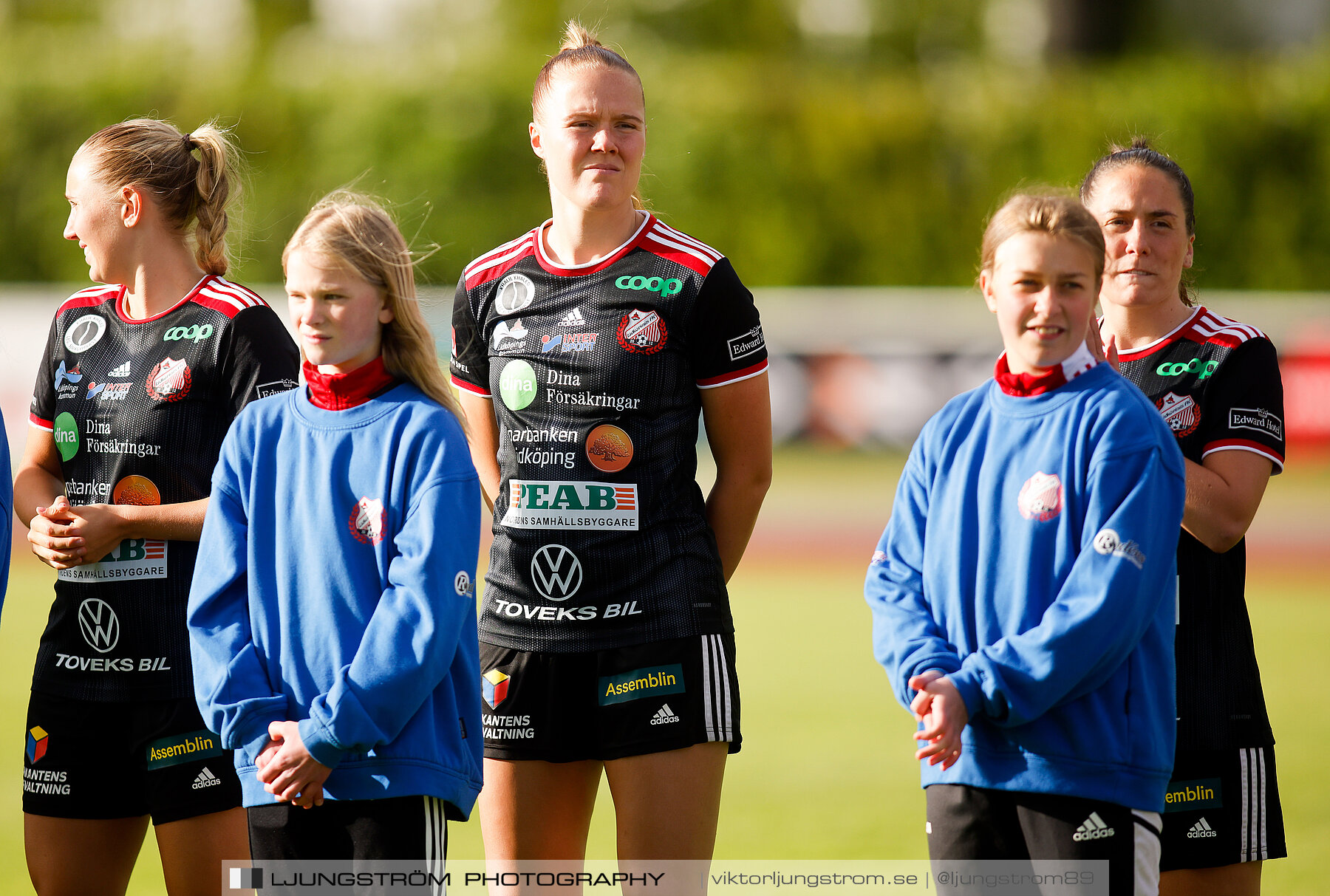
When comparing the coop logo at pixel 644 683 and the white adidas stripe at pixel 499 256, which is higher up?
the white adidas stripe at pixel 499 256

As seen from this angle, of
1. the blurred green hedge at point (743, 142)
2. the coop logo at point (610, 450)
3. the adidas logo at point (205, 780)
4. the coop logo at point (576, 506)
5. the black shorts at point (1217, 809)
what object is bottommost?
the black shorts at point (1217, 809)

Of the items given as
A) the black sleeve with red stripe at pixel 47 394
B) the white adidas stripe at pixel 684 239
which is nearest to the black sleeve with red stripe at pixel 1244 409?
the white adidas stripe at pixel 684 239

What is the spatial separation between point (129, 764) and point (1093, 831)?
6.94ft

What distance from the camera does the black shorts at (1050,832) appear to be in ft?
8.16

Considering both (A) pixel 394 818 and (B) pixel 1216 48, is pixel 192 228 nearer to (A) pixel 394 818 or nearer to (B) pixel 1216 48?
(A) pixel 394 818

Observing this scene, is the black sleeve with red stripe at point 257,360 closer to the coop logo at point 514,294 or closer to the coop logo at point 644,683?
the coop logo at point 514,294

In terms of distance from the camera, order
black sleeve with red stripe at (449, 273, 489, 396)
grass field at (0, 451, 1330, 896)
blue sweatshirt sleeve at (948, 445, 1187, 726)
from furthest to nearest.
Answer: grass field at (0, 451, 1330, 896) → black sleeve with red stripe at (449, 273, 489, 396) → blue sweatshirt sleeve at (948, 445, 1187, 726)

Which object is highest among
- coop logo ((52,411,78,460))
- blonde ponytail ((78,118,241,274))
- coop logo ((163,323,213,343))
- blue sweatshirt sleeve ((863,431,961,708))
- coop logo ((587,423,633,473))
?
blonde ponytail ((78,118,241,274))

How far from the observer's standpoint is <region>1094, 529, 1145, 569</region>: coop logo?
2.46 metres

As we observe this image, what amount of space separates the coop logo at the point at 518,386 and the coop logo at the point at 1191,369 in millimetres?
1442

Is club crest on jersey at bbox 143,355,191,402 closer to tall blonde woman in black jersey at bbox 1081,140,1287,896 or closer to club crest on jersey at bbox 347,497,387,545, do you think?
club crest on jersey at bbox 347,497,387,545

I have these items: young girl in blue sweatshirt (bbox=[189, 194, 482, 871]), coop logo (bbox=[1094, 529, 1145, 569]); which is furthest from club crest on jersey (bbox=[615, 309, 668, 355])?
coop logo (bbox=[1094, 529, 1145, 569])

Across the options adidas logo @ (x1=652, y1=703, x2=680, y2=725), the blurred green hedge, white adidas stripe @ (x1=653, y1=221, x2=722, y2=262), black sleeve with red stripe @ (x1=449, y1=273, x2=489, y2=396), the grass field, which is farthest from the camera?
the blurred green hedge

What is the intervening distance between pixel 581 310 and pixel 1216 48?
28.6m
